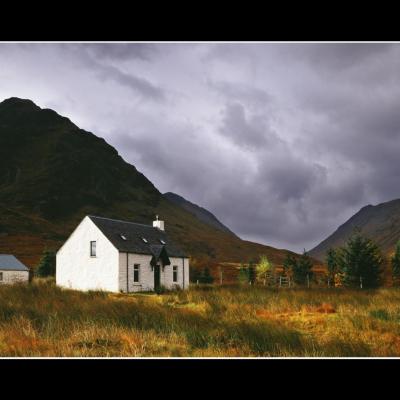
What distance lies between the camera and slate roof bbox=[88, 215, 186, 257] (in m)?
34.0

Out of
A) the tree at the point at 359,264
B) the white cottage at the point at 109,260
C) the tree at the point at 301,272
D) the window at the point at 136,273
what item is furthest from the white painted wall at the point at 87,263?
the tree at the point at 301,272

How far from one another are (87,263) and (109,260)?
1855 millimetres

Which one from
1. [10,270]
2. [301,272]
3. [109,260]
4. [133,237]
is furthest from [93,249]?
[301,272]

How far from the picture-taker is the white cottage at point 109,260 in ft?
109

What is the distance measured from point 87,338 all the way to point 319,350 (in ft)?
14.9

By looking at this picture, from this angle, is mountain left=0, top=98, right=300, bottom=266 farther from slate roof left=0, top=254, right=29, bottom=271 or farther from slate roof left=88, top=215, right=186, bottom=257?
slate roof left=88, top=215, right=186, bottom=257

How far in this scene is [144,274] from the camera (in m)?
35.4

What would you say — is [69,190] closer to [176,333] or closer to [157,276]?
[157,276]

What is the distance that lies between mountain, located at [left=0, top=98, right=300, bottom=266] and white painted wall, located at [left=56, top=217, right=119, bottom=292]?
206 ft

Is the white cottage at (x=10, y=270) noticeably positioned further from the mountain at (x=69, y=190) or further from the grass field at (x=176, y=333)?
the mountain at (x=69, y=190)

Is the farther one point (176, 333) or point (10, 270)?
point (10, 270)
